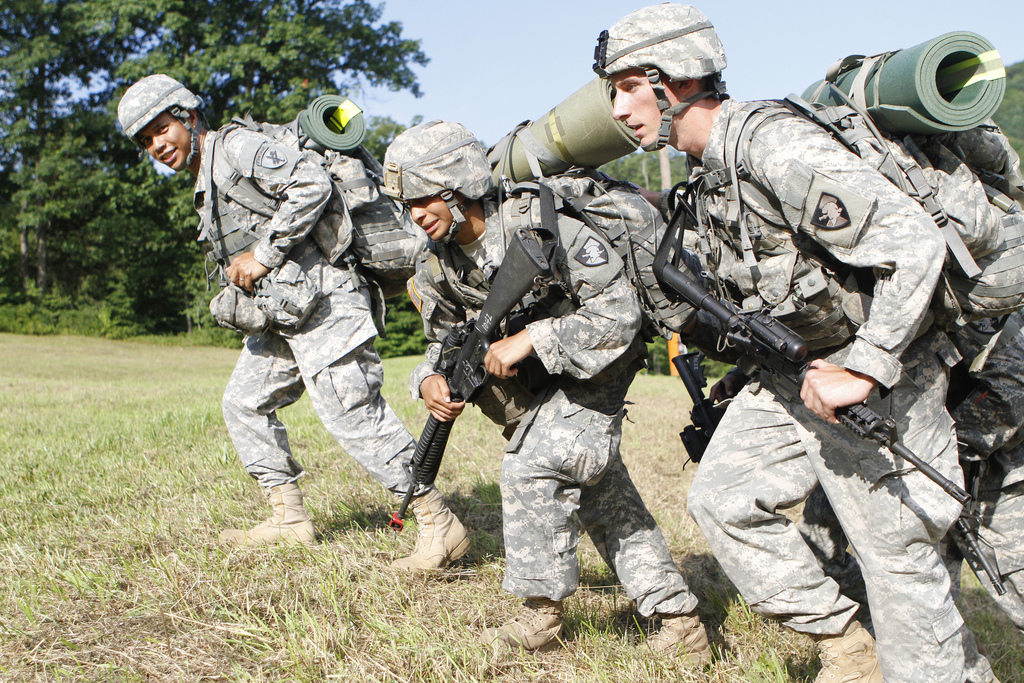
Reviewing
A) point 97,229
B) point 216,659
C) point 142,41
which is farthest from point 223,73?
point 216,659

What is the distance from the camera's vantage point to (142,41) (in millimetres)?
27672

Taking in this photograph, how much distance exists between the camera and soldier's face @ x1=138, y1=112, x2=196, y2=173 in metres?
4.07

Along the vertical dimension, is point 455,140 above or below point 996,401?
above

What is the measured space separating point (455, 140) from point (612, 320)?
90 centimetres

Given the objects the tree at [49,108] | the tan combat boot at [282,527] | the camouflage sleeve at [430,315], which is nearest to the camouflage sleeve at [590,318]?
the camouflage sleeve at [430,315]

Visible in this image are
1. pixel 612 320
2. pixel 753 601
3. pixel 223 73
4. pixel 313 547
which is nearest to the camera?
pixel 753 601

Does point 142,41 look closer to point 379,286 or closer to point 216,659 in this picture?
Answer: point 379,286

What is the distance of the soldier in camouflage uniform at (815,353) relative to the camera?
215 cm

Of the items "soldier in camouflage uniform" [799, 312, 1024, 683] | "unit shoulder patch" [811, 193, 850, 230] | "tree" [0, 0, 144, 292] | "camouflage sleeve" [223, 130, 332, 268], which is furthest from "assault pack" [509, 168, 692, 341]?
"tree" [0, 0, 144, 292]

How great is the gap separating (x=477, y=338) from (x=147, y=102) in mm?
2291

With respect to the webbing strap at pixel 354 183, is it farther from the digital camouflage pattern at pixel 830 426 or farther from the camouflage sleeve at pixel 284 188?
the digital camouflage pattern at pixel 830 426

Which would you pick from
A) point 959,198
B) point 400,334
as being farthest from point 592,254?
point 400,334

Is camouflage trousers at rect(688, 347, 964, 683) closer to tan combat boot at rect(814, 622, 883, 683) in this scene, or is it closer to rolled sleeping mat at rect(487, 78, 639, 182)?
tan combat boot at rect(814, 622, 883, 683)

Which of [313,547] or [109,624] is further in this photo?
[313,547]
